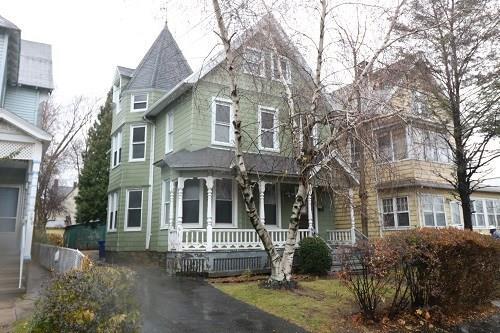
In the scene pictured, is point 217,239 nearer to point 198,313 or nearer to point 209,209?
point 209,209

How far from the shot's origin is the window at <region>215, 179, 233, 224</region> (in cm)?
1497

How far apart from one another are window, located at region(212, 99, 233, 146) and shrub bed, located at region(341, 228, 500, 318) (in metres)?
9.10

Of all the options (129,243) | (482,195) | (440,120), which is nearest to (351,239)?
(440,120)

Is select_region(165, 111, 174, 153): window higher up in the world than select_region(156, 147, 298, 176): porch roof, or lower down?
higher up

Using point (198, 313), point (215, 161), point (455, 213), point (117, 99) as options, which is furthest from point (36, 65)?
point (455, 213)

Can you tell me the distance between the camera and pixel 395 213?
18891mm

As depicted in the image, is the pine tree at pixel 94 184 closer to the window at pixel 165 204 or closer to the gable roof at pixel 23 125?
the window at pixel 165 204

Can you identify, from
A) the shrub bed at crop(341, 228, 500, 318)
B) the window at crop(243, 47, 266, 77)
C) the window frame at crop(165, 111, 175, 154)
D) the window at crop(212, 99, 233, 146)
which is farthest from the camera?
the window frame at crop(165, 111, 175, 154)

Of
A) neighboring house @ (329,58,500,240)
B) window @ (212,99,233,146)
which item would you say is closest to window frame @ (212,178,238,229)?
window @ (212,99,233,146)

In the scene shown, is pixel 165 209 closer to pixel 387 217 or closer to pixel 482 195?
pixel 387 217

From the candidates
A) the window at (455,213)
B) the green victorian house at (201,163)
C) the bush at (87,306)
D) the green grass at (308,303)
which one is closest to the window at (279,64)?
the green victorian house at (201,163)

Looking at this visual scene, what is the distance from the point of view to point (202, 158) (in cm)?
1415

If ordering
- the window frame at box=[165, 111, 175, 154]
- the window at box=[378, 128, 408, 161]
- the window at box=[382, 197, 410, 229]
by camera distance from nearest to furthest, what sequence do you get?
the window frame at box=[165, 111, 175, 154], the window at box=[378, 128, 408, 161], the window at box=[382, 197, 410, 229]

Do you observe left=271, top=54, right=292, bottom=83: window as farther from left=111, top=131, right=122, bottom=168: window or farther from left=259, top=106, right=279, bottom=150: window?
left=111, top=131, right=122, bottom=168: window
